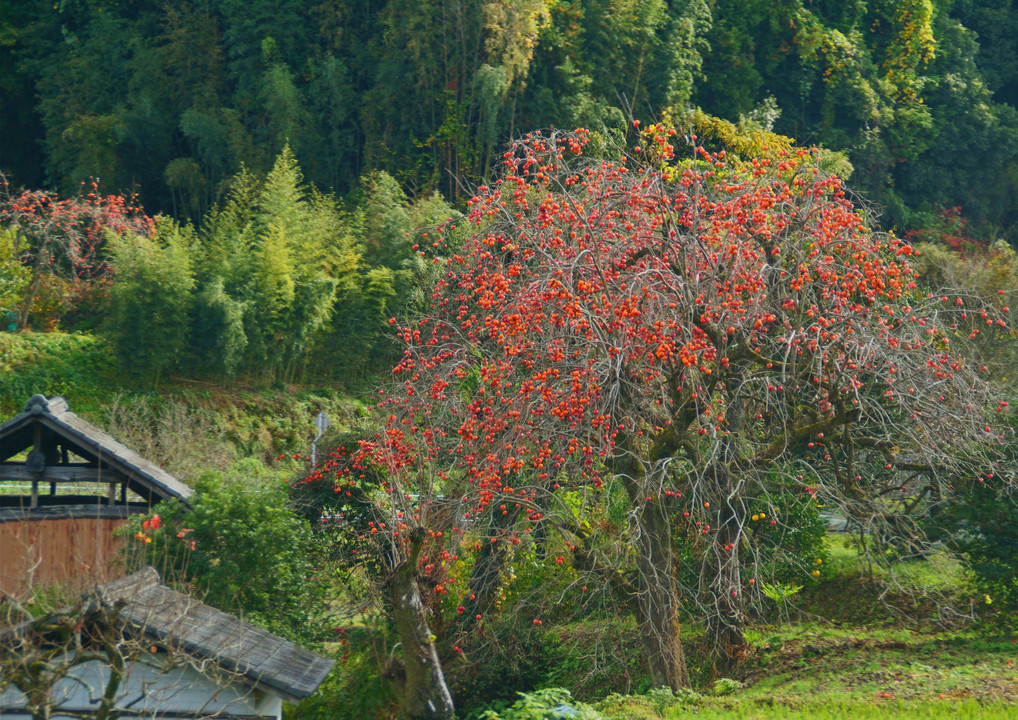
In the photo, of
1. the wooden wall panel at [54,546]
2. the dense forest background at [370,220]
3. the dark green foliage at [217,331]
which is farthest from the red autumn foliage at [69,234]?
the wooden wall panel at [54,546]

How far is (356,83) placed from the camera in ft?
86.9

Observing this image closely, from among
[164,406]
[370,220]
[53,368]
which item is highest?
[370,220]

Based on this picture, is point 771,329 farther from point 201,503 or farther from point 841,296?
point 201,503

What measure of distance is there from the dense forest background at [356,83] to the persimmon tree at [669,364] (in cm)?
1326

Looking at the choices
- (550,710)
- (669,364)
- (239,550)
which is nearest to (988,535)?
(669,364)

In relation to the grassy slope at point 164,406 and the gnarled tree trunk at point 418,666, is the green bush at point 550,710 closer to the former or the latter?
the gnarled tree trunk at point 418,666

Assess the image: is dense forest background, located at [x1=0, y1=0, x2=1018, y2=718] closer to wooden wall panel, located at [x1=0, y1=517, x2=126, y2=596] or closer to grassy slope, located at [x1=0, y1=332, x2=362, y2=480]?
grassy slope, located at [x1=0, y1=332, x2=362, y2=480]

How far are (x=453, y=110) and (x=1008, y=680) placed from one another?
19039 millimetres

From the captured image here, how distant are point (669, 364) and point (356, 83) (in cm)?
1984

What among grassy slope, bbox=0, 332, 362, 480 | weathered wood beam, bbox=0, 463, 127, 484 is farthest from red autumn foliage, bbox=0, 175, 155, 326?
weathered wood beam, bbox=0, 463, 127, 484

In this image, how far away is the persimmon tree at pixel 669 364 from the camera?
8.44 meters

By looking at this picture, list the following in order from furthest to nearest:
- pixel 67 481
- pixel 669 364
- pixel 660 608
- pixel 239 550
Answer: pixel 67 481 → pixel 239 550 → pixel 660 608 → pixel 669 364

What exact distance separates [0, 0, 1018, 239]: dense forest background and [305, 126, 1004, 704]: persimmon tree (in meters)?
13.3

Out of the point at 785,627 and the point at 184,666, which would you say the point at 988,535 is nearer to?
the point at 785,627
